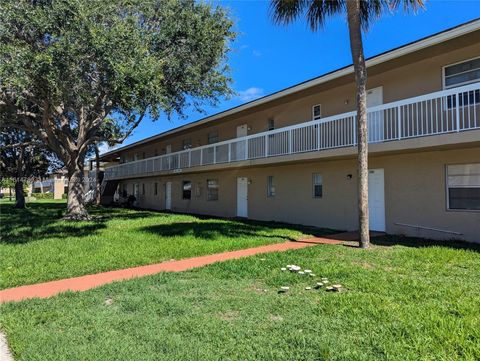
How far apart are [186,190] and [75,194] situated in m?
8.79

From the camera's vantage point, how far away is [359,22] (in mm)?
9562

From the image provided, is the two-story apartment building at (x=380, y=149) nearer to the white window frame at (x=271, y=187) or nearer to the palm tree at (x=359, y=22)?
the white window frame at (x=271, y=187)

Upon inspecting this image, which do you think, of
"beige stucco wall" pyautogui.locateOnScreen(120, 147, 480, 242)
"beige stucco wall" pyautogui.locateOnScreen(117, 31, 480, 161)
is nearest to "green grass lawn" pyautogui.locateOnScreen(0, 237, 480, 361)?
"beige stucco wall" pyautogui.locateOnScreen(120, 147, 480, 242)

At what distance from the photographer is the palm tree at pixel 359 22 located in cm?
928

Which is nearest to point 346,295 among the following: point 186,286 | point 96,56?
point 186,286

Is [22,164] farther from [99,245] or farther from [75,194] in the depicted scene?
[99,245]

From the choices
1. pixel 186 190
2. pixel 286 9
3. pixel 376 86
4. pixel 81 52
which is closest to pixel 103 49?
pixel 81 52

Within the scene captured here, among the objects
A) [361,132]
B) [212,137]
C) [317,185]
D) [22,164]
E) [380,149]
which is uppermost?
[212,137]

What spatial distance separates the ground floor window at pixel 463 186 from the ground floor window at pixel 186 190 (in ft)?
54.6

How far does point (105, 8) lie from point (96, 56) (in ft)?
5.32

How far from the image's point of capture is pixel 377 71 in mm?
12648

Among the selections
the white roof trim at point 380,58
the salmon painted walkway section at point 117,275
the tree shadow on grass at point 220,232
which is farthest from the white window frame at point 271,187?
the salmon painted walkway section at point 117,275

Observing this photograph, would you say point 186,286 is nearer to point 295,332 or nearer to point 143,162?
point 295,332

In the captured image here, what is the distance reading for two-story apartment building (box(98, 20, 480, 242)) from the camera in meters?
10.2
